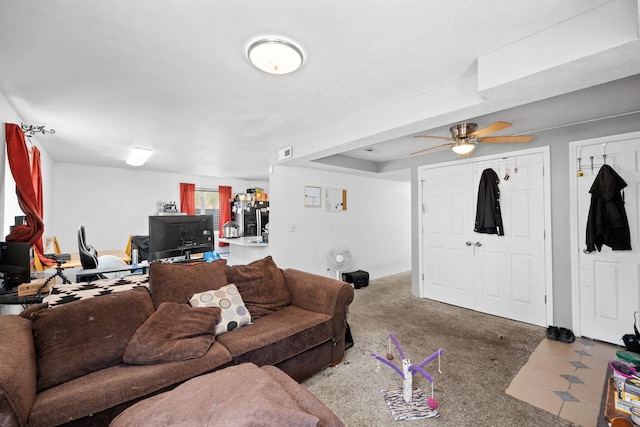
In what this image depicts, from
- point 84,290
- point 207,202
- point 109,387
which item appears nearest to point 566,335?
point 109,387

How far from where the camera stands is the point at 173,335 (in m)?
1.72

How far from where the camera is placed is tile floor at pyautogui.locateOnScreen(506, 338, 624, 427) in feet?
5.92

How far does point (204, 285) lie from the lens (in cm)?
223

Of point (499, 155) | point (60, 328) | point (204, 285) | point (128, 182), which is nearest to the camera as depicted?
point (60, 328)

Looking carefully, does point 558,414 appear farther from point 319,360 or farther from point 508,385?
point 319,360

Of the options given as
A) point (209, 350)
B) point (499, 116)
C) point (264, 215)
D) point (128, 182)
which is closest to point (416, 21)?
point (499, 116)

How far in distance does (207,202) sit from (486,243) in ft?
21.4

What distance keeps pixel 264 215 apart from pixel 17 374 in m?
4.21

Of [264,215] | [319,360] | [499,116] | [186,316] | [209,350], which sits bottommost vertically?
[319,360]

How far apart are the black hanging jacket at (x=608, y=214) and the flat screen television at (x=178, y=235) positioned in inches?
158

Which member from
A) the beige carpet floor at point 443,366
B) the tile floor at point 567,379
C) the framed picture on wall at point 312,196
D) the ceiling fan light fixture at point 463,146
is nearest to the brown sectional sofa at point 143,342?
the beige carpet floor at point 443,366

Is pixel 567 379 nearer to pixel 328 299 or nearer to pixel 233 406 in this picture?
pixel 328 299

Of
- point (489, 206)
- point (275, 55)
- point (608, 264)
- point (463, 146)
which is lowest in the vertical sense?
point (608, 264)

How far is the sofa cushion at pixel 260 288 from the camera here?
2363 millimetres
